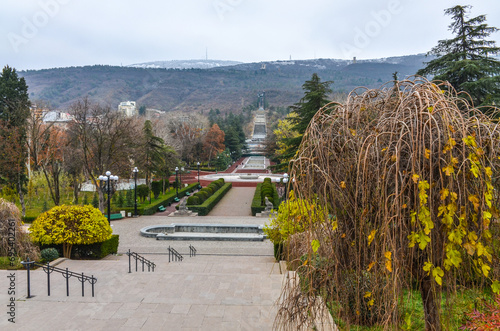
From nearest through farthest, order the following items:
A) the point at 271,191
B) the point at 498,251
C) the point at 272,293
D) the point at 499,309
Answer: the point at 498,251 → the point at 499,309 → the point at 272,293 → the point at 271,191

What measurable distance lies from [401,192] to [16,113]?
99.7ft

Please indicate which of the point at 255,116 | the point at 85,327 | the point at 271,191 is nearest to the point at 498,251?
the point at 85,327

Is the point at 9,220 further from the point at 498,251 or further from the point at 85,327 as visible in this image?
the point at 498,251

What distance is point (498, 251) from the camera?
13.7 ft

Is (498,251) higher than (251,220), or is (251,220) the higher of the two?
(498,251)

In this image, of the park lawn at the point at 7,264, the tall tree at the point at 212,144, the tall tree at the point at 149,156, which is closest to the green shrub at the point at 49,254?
the park lawn at the point at 7,264

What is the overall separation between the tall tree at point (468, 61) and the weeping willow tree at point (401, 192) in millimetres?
14606

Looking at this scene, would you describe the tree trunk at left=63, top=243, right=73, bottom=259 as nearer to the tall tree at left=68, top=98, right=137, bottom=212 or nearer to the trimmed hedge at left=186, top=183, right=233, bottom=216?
the tall tree at left=68, top=98, right=137, bottom=212

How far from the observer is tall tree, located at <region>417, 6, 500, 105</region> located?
→ 16.4 meters

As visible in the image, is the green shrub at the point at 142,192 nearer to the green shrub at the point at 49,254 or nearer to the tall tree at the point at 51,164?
the tall tree at the point at 51,164

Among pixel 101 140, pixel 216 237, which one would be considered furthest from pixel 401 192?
pixel 101 140

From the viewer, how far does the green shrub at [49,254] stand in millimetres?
12016

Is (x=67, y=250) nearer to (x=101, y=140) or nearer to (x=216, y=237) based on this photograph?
(x=216, y=237)

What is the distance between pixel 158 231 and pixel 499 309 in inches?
682
